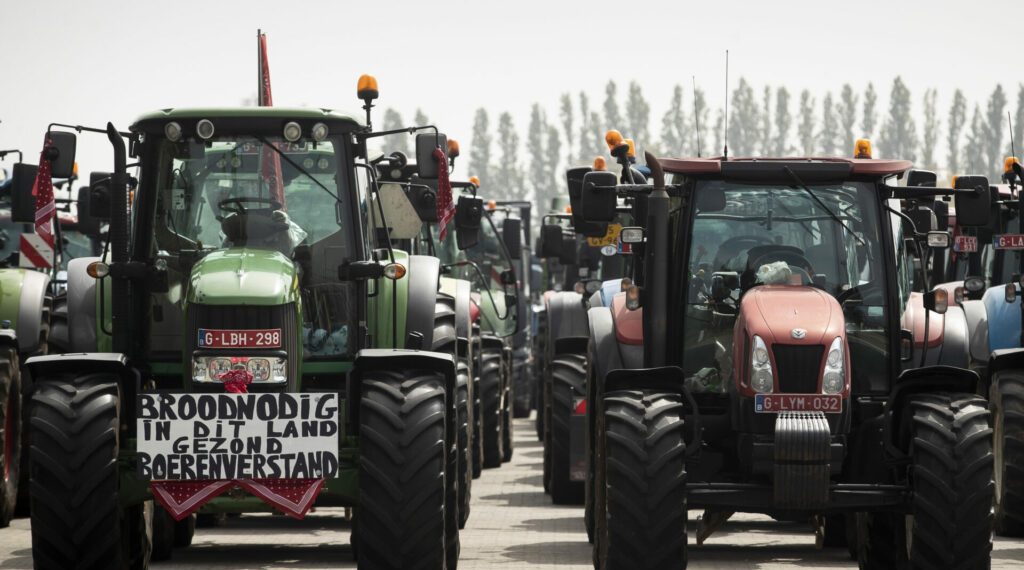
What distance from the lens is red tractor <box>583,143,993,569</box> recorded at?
Answer: 9.91 meters

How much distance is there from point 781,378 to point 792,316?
1.16 ft

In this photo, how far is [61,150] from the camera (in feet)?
35.9

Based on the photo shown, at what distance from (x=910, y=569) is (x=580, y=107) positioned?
13475cm

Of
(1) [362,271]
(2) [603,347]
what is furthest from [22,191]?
(2) [603,347]

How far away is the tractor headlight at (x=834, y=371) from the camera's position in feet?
33.1

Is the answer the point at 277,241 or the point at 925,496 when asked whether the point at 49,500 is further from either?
the point at 925,496

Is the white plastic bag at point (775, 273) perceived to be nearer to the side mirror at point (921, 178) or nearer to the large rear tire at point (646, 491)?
the large rear tire at point (646, 491)

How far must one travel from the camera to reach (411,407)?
10031 mm

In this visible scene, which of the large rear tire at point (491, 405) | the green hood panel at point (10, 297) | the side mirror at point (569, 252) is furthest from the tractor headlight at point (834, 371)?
the side mirror at point (569, 252)

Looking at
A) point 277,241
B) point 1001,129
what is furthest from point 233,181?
point 1001,129

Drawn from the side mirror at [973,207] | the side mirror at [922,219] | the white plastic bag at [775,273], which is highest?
the side mirror at [973,207]

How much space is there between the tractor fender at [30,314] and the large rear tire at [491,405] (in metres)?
4.72

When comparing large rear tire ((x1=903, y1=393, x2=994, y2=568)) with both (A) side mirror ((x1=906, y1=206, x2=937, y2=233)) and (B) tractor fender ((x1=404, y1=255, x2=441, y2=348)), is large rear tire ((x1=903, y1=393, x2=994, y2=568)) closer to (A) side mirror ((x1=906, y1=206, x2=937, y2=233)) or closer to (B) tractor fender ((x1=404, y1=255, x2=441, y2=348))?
(A) side mirror ((x1=906, y1=206, x2=937, y2=233))

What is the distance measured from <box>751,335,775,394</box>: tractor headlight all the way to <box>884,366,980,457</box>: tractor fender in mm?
708
